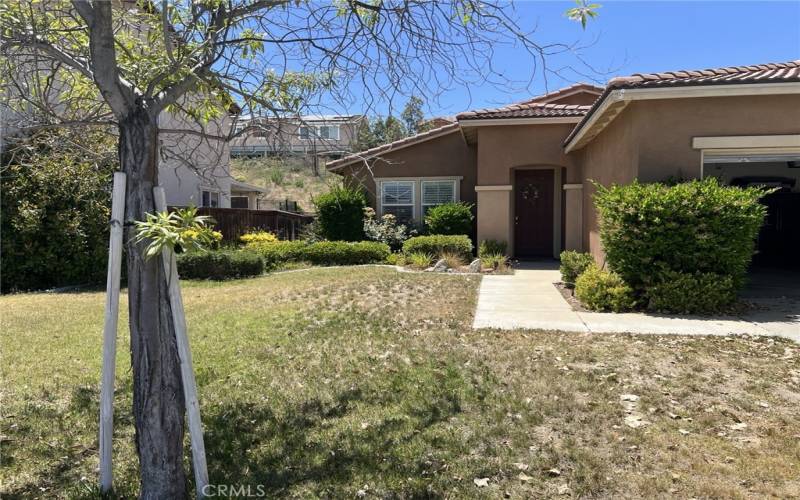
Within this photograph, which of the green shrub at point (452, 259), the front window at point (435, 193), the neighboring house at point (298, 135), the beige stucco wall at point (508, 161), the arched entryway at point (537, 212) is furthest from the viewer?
the front window at point (435, 193)

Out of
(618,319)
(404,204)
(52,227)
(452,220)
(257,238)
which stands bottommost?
(618,319)

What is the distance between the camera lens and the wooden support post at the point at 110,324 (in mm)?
2916

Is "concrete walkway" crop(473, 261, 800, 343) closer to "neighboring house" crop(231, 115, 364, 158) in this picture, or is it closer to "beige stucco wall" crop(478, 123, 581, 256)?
"neighboring house" crop(231, 115, 364, 158)

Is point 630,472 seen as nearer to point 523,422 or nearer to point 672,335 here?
point 523,422

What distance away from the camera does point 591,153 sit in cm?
1327

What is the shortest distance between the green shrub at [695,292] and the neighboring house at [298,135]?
582 centimetres

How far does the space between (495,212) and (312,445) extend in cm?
1226

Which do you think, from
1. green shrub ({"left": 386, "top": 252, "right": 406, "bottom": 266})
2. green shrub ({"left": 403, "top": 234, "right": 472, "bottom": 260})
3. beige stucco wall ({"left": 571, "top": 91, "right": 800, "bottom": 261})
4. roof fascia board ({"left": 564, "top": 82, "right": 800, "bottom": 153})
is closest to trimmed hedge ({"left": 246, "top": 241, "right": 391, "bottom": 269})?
green shrub ({"left": 386, "top": 252, "right": 406, "bottom": 266})

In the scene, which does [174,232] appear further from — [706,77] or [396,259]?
[396,259]

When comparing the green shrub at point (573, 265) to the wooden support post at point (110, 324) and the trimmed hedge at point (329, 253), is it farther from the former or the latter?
the wooden support post at point (110, 324)

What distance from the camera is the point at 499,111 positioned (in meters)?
15.2

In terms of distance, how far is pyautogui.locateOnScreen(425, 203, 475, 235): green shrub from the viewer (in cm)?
1636

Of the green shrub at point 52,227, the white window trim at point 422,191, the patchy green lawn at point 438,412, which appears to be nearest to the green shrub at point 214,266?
the green shrub at point 52,227

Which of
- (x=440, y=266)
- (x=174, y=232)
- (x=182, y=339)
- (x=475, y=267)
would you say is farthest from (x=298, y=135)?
(x=475, y=267)
